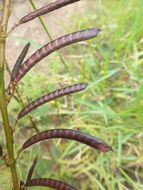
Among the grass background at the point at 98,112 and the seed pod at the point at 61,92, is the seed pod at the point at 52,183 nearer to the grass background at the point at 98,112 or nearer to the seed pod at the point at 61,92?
the seed pod at the point at 61,92

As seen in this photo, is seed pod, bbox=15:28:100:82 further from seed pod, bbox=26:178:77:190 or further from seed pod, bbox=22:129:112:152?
seed pod, bbox=26:178:77:190

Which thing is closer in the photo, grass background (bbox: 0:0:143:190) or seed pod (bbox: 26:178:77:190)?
seed pod (bbox: 26:178:77:190)

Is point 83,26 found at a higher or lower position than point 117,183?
higher

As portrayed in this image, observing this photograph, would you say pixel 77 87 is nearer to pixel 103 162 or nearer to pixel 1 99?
pixel 1 99

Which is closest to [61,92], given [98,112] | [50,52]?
[50,52]

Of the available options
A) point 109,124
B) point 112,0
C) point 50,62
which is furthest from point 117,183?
point 112,0

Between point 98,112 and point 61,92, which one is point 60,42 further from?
Answer: point 98,112

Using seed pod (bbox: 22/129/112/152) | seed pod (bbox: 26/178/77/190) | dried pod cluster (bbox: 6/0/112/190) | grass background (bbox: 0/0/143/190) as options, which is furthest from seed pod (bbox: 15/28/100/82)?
grass background (bbox: 0/0/143/190)

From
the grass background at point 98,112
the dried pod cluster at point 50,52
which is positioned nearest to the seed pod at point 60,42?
the dried pod cluster at point 50,52
